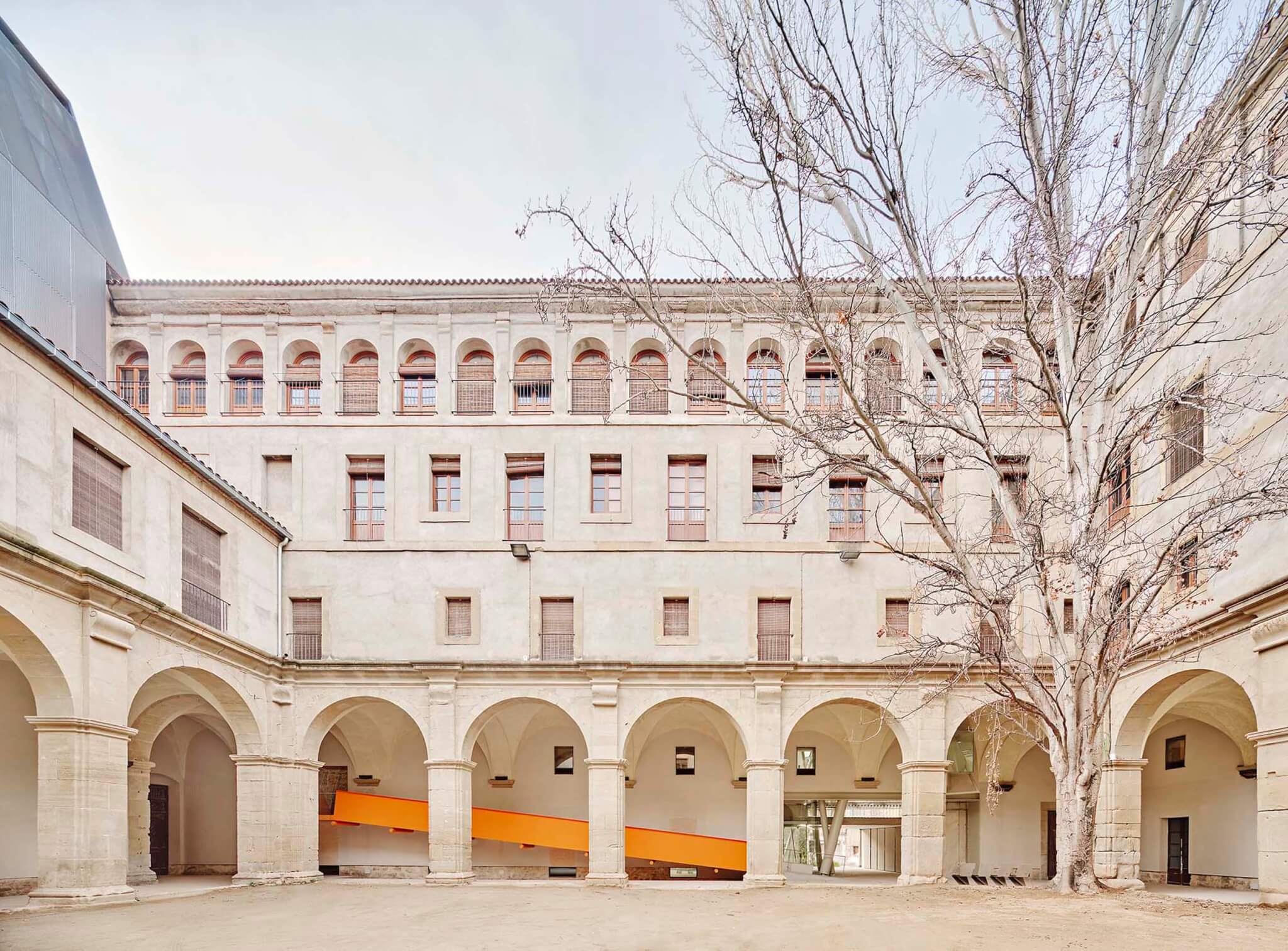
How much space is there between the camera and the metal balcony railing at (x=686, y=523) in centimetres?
2077

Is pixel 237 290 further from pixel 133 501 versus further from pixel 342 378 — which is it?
pixel 133 501

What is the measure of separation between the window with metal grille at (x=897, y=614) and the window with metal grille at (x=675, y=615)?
14.3ft

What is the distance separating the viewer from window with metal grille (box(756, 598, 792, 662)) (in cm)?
2020

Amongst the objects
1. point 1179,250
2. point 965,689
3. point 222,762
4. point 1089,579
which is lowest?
point 222,762

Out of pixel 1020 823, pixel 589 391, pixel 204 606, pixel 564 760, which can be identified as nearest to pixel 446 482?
pixel 589 391

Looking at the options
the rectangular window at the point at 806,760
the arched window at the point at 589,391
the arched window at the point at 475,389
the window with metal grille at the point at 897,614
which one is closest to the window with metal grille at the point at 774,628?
the window with metal grille at the point at 897,614

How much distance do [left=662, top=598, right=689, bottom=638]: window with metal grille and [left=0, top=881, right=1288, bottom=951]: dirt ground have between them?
245 inches

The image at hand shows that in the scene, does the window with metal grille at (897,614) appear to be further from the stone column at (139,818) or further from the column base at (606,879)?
the stone column at (139,818)

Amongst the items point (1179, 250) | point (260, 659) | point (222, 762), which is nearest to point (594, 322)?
point (260, 659)

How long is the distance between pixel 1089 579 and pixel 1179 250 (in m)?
3.84

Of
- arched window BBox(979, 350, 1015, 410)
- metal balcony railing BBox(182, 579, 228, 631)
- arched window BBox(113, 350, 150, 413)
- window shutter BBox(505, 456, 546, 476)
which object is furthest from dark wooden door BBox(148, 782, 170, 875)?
arched window BBox(979, 350, 1015, 410)

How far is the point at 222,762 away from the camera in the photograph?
23281 mm

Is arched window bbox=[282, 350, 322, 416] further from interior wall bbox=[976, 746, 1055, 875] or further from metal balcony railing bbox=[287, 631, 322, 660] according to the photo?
interior wall bbox=[976, 746, 1055, 875]

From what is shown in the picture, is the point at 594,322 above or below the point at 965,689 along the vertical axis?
above
